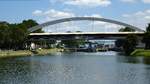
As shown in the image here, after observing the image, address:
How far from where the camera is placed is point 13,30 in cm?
14400

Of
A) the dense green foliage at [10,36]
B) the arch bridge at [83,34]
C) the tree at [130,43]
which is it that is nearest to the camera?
the dense green foliage at [10,36]

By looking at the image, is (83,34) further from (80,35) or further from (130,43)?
(130,43)

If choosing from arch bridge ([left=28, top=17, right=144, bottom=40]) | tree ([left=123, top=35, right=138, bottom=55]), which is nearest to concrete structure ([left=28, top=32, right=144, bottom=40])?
arch bridge ([left=28, top=17, right=144, bottom=40])

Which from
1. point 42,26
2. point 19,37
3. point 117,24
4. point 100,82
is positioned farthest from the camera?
point 42,26

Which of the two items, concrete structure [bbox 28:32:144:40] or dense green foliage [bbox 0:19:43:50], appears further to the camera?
concrete structure [bbox 28:32:144:40]

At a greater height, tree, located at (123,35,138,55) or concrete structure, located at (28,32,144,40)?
concrete structure, located at (28,32,144,40)

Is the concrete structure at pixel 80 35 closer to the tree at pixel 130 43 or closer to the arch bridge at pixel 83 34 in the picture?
the arch bridge at pixel 83 34

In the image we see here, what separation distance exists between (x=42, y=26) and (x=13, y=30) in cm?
3868

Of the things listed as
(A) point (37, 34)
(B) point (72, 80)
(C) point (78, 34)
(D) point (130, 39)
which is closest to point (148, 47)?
(D) point (130, 39)

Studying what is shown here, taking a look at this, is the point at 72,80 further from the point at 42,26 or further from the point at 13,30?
the point at 42,26

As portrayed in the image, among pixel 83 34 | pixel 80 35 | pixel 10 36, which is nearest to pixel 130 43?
pixel 83 34

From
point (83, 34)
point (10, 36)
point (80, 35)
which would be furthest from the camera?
point (80, 35)

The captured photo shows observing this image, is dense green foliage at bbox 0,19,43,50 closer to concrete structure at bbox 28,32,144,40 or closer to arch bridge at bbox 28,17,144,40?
arch bridge at bbox 28,17,144,40

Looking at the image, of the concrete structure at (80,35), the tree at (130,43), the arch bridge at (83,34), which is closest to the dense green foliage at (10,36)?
the arch bridge at (83,34)
